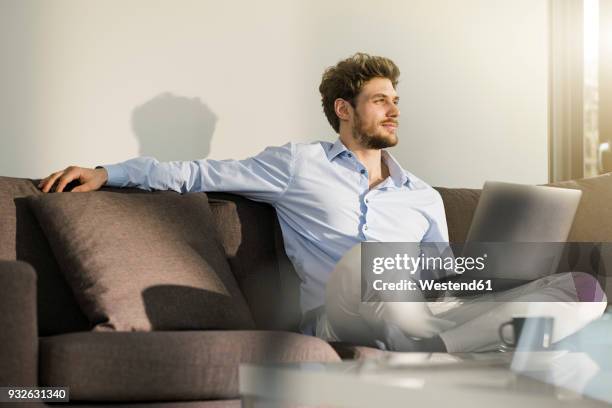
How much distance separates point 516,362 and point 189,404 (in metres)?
0.73

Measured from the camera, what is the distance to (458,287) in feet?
7.64

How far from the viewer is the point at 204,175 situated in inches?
109

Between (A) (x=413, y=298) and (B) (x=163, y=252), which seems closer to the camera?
(A) (x=413, y=298)

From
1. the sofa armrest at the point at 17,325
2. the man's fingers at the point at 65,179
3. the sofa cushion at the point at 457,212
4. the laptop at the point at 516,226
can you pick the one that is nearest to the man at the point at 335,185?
the man's fingers at the point at 65,179

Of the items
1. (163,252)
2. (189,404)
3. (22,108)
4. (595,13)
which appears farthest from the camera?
(595,13)

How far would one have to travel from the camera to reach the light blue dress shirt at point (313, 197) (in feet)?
9.01

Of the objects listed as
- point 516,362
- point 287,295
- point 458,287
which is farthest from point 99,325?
point 516,362

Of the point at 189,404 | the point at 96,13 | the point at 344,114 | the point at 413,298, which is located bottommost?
the point at 189,404

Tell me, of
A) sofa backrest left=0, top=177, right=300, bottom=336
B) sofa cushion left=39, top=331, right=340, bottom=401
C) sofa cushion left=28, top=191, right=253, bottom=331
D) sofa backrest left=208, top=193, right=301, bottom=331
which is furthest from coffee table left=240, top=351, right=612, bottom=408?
sofa backrest left=208, top=193, right=301, bottom=331

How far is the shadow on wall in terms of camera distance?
3201 mm

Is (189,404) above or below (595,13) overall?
below

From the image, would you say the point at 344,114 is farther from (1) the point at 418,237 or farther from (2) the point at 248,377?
(2) the point at 248,377

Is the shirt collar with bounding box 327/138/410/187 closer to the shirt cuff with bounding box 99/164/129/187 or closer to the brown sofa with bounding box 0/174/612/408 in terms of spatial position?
the shirt cuff with bounding box 99/164/129/187

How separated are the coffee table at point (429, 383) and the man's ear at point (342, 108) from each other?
5.31 ft
